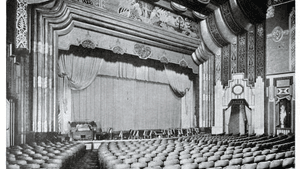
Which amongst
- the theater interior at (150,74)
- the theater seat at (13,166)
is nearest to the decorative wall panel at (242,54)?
the theater interior at (150,74)

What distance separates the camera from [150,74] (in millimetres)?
17484

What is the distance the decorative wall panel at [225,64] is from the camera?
1850cm

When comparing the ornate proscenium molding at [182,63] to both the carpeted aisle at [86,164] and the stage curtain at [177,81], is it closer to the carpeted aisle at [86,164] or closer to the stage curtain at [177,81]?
the stage curtain at [177,81]

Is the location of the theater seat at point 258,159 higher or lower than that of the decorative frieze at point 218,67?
lower

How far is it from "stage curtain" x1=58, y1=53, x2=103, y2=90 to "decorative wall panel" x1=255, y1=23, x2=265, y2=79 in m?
9.54

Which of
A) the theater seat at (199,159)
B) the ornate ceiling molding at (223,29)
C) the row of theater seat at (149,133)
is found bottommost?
the row of theater seat at (149,133)

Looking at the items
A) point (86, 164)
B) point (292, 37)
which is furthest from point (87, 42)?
point (292, 37)

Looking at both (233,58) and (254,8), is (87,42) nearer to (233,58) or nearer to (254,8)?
(254,8)

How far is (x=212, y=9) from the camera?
647 inches

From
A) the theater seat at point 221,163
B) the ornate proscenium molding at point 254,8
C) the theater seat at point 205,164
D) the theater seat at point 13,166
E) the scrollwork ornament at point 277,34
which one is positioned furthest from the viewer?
the ornate proscenium molding at point 254,8

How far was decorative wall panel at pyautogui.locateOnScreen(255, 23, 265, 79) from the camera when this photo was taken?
16875mm

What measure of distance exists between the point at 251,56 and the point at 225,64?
1.80 m

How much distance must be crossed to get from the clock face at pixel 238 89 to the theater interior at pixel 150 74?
63mm
